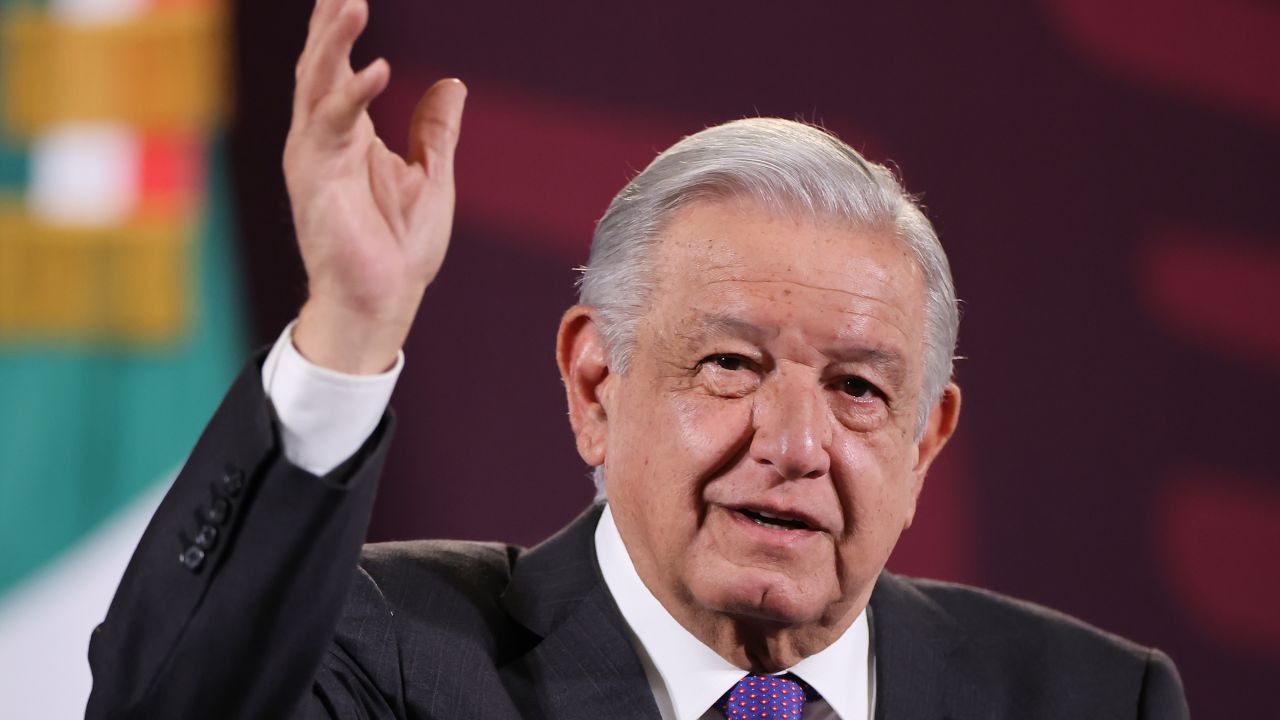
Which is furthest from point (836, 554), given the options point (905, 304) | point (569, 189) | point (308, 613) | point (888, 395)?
point (569, 189)

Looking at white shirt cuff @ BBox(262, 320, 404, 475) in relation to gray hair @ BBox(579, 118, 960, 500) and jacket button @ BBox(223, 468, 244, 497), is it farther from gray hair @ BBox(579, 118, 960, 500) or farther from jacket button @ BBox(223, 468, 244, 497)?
gray hair @ BBox(579, 118, 960, 500)

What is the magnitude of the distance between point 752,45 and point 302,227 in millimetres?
2235

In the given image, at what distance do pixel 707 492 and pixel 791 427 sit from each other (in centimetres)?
12

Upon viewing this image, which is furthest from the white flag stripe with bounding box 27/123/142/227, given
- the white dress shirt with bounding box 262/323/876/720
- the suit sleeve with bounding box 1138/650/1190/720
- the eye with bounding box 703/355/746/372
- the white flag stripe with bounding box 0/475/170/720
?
the suit sleeve with bounding box 1138/650/1190/720

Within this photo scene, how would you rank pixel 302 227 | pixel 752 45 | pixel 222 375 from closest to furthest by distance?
pixel 302 227
pixel 222 375
pixel 752 45

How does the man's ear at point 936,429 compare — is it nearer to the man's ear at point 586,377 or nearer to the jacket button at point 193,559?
the man's ear at point 586,377

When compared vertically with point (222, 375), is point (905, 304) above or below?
above

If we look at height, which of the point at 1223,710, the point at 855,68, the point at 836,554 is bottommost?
the point at 1223,710

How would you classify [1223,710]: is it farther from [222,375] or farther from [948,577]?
[222,375]

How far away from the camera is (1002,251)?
11.0 ft

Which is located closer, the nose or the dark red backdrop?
the nose

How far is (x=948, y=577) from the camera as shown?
3322 mm

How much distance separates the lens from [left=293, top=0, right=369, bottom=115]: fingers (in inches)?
46.8

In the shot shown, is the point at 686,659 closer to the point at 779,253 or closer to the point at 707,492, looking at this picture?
the point at 707,492
